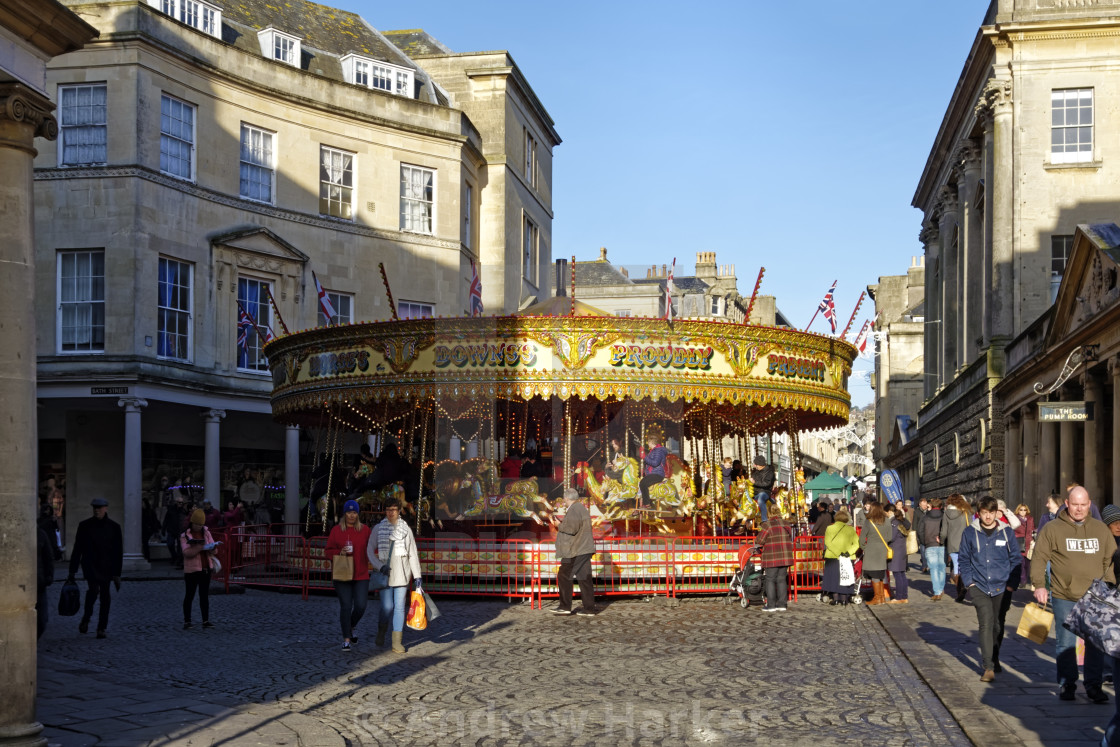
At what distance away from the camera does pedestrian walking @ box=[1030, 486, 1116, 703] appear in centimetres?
1023

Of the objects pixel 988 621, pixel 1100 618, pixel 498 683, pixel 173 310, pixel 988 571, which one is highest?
pixel 173 310

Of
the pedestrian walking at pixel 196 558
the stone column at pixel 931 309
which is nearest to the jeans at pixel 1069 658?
the pedestrian walking at pixel 196 558

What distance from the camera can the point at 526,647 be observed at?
13727 millimetres

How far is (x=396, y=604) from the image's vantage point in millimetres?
13539

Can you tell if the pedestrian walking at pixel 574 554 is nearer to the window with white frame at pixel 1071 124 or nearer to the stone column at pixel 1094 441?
the stone column at pixel 1094 441

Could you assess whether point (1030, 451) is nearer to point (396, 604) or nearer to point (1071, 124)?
point (1071, 124)

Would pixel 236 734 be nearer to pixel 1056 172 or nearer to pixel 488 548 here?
pixel 488 548

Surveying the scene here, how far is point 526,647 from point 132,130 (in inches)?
799

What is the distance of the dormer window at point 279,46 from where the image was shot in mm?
33938

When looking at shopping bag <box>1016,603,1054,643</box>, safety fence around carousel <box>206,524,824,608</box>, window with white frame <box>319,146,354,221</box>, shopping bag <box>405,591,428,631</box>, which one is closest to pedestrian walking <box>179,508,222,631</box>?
shopping bag <box>405,591,428,631</box>

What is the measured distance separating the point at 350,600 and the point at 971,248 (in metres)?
32.7

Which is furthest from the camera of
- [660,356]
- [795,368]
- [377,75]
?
[377,75]

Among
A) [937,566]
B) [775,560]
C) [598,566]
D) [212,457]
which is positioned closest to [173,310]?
[212,457]

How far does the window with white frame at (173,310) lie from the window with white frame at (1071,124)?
23768 mm
